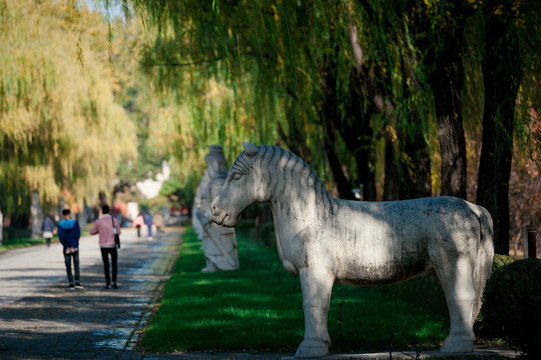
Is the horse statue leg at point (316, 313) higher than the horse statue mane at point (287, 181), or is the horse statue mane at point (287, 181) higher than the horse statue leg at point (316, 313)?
the horse statue mane at point (287, 181)

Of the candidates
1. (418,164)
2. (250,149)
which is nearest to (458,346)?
(250,149)

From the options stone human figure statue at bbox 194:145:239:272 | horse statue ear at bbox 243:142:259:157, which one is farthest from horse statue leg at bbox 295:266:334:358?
stone human figure statue at bbox 194:145:239:272

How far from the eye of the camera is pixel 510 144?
11016 mm

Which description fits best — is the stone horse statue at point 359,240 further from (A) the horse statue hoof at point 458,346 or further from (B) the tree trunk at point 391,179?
(B) the tree trunk at point 391,179

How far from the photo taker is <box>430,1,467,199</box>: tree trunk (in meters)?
11.5

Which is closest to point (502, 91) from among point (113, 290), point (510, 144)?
point (510, 144)

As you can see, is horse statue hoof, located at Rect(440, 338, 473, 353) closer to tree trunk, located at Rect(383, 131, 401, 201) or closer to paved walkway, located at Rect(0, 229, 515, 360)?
paved walkway, located at Rect(0, 229, 515, 360)

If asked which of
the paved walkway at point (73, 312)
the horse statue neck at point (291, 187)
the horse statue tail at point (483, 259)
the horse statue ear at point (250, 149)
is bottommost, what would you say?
the paved walkway at point (73, 312)

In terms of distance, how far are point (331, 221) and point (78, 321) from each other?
634 cm

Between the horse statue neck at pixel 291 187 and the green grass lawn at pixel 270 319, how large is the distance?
59.4 inches

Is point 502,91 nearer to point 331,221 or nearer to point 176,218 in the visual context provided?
point 331,221

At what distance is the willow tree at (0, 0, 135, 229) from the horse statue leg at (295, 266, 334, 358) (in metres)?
17.2

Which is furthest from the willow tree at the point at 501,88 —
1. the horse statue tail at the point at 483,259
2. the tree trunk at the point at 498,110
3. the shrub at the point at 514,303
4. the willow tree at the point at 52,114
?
the willow tree at the point at 52,114

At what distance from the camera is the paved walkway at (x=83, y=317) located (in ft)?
31.4
